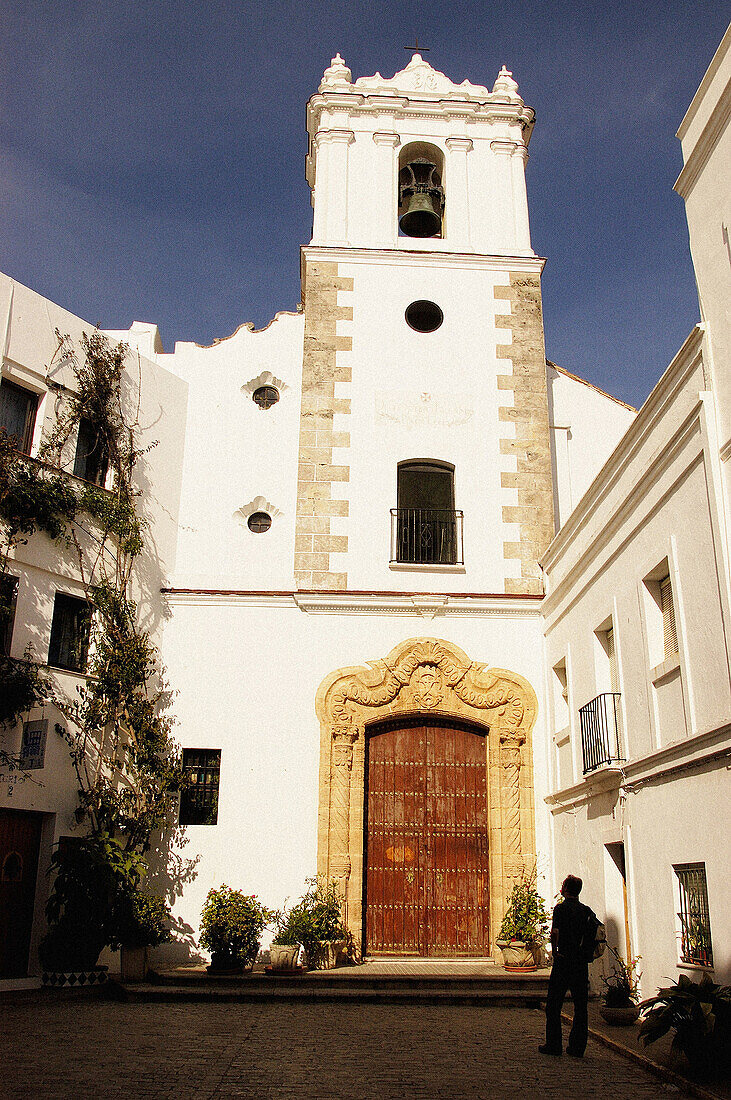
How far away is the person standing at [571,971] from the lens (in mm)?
7344

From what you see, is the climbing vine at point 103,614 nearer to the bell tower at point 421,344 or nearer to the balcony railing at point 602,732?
the bell tower at point 421,344

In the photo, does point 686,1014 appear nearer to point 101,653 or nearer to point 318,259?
point 101,653

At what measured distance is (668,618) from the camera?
29.6 feet

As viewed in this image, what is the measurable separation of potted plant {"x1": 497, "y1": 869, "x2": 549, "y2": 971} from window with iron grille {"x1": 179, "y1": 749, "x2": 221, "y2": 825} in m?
3.81

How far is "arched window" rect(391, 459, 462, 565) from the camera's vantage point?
535 inches

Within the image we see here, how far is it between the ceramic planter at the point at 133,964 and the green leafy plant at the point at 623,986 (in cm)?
507

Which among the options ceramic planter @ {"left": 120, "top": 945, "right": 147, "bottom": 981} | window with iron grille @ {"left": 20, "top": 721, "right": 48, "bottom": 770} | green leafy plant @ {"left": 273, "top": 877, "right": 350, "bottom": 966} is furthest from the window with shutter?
ceramic planter @ {"left": 120, "top": 945, "right": 147, "bottom": 981}

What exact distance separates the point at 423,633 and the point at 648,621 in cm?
442

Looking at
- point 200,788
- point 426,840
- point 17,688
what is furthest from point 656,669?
point 17,688

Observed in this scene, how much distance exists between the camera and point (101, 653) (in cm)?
1192

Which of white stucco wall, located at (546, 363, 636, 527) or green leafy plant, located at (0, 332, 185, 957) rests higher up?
white stucco wall, located at (546, 363, 636, 527)

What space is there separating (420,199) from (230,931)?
1149 centimetres

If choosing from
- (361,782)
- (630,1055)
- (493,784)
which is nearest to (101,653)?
(361,782)

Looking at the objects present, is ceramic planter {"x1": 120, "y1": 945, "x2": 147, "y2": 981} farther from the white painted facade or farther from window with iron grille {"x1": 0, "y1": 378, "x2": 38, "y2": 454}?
window with iron grille {"x1": 0, "y1": 378, "x2": 38, "y2": 454}
